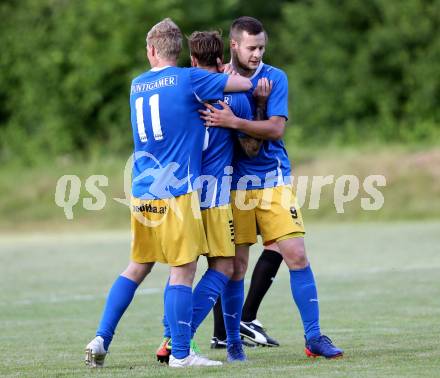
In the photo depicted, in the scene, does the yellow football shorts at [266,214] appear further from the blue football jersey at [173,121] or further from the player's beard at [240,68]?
the player's beard at [240,68]

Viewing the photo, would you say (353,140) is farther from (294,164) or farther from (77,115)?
(77,115)

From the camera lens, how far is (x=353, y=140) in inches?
1272

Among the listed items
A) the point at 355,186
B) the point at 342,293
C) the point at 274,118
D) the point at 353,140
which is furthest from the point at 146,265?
the point at 353,140

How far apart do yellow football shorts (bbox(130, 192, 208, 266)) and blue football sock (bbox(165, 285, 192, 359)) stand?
0.54ft

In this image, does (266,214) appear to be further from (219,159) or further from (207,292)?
(207,292)

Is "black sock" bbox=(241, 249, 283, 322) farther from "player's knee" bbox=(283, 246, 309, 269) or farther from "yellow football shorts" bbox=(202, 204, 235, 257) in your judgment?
"yellow football shorts" bbox=(202, 204, 235, 257)

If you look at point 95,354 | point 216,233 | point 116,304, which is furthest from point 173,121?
point 95,354

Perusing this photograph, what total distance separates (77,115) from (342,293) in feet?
86.7

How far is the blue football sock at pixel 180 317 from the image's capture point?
6016 mm

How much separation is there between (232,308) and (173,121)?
47.9 inches

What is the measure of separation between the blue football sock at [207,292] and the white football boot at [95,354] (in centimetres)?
52

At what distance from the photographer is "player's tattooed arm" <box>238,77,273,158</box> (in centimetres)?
629

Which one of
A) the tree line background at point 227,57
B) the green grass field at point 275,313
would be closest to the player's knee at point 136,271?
the green grass field at point 275,313

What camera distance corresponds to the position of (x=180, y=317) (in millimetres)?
6023
